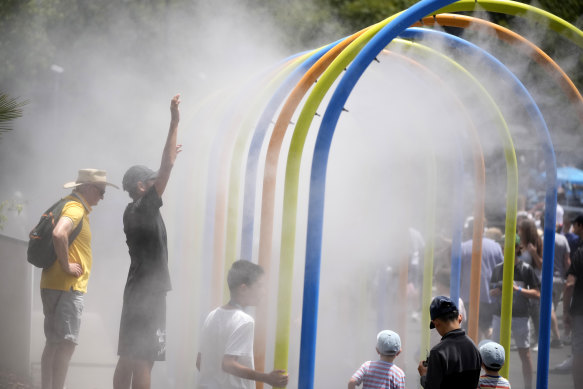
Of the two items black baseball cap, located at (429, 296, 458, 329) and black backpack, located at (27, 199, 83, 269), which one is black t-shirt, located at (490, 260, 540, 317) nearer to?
black baseball cap, located at (429, 296, 458, 329)

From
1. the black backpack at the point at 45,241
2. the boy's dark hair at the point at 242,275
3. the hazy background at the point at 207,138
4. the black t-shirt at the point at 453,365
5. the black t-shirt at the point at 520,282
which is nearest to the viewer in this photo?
the black t-shirt at the point at 453,365

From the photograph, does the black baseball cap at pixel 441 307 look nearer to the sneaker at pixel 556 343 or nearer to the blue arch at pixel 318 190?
the blue arch at pixel 318 190

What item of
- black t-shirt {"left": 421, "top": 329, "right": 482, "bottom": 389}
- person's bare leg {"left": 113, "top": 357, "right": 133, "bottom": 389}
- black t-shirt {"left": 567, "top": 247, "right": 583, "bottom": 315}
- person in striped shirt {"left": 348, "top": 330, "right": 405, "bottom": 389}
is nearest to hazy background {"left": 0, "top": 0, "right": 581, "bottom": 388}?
person's bare leg {"left": 113, "top": 357, "right": 133, "bottom": 389}

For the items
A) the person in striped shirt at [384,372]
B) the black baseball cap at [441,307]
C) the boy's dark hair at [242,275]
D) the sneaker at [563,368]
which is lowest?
the sneaker at [563,368]

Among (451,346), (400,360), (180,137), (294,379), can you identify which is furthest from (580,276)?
(180,137)

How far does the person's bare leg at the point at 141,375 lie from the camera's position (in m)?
4.43

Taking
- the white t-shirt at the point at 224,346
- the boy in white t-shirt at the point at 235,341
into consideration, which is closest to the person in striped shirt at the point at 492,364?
the boy in white t-shirt at the point at 235,341

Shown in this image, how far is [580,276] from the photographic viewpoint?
5.88 meters

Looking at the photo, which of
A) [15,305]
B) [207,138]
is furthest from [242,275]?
[15,305]

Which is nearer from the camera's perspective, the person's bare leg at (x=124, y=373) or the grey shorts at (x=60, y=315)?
the person's bare leg at (x=124, y=373)

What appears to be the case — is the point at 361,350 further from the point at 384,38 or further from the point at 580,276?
the point at 384,38

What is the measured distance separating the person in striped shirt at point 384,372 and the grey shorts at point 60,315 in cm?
193

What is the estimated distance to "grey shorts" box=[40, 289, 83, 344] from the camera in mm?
4762

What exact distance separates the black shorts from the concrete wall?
4.81ft
